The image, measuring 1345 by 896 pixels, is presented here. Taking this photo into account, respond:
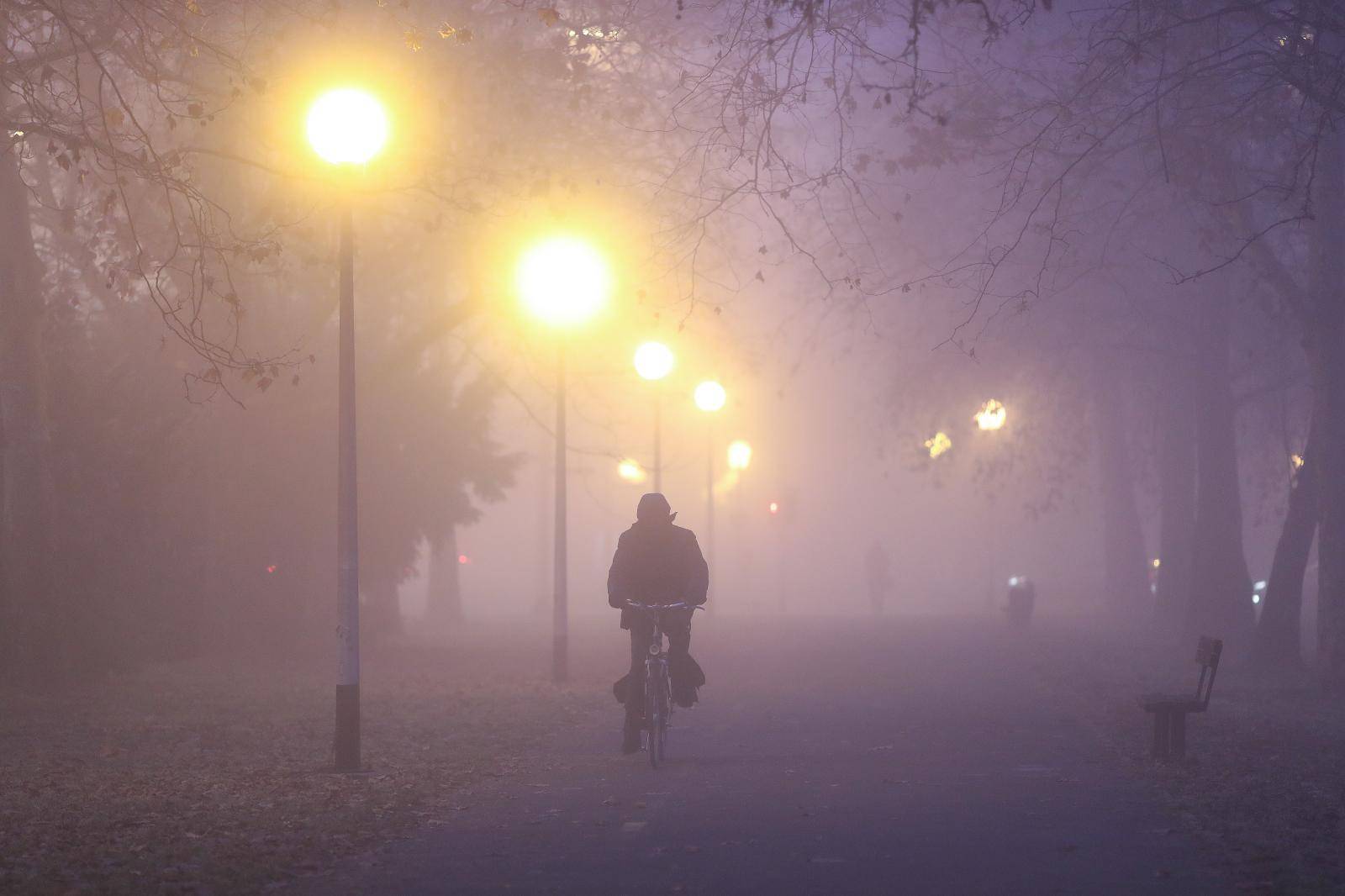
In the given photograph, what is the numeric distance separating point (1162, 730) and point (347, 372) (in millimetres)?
7268

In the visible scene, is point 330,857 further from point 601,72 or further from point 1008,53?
point 1008,53

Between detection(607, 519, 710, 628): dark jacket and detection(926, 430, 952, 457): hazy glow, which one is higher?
detection(926, 430, 952, 457): hazy glow

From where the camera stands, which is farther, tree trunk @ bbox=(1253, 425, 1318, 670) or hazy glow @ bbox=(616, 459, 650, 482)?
hazy glow @ bbox=(616, 459, 650, 482)

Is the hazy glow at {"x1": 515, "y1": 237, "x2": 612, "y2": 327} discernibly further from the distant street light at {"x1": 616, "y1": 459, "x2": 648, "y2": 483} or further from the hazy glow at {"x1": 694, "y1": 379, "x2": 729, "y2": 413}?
the hazy glow at {"x1": 694, "y1": 379, "x2": 729, "y2": 413}

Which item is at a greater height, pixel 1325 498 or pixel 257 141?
pixel 257 141

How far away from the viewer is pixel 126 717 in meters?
16.8

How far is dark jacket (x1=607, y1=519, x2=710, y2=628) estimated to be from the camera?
42.8 feet

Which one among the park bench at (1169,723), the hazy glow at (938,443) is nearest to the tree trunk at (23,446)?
the park bench at (1169,723)

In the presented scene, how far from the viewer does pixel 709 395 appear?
34.8m

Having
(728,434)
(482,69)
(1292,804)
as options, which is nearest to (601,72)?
(482,69)

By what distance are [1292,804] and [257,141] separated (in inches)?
670

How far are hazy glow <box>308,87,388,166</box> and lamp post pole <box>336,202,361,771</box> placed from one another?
627mm

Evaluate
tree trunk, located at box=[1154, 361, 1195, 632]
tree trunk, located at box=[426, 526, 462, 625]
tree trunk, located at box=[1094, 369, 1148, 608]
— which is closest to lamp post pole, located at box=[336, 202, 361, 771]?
tree trunk, located at box=[1154, 361, 1195, 632]

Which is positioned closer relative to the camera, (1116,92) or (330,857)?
(330,857)
